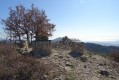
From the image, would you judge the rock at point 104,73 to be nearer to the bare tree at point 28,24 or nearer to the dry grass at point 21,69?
the dry grass at point 21,69

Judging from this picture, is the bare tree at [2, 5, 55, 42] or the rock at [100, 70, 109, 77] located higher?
the bare tree at [2, 5, 55, 42]

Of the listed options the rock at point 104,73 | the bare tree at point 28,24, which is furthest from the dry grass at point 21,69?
the bare tree at point 28,24

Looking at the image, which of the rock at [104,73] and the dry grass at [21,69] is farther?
the rock at [104,73]

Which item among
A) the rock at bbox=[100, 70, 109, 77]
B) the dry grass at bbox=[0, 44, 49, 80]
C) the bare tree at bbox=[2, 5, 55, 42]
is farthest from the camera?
the bare tree at bbox=[2, 5, 55, 42]

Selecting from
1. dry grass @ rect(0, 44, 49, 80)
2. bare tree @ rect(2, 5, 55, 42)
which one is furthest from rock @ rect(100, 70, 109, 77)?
bare tree @ rect(2, 5, 55, 42)

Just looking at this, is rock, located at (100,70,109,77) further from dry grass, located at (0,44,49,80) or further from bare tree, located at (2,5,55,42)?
bare tree, located at (2,5,55,42)

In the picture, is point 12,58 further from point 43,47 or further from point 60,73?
point 43,47

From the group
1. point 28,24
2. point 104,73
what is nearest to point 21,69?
point 104,73

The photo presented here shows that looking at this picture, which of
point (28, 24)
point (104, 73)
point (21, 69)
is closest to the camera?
point (21, 69)

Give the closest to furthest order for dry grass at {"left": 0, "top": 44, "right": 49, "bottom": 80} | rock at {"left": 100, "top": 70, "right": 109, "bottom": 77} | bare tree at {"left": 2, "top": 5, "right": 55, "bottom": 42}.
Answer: dry grass at {"left": 0, "top": 44, "right": 49, "bottom": 80}, rock at {"left": 100, "top": 70, "right": 109, "bottom": 77}, bare tree at {"left": 2, "top": 5, "right": 55, "bottom": 42}

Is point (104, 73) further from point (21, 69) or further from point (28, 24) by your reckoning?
point (28, 24)

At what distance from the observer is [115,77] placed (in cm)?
1470

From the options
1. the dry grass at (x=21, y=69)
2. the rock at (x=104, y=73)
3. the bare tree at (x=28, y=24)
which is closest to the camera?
the dry grass at (x=21, y=69)

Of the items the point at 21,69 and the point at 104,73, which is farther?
the point at 104,73
